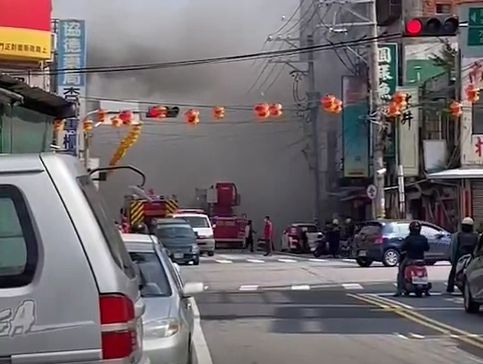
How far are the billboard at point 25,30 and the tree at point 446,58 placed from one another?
1745cm

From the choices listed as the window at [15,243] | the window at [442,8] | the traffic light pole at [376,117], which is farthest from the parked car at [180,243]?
the window at [15,243]

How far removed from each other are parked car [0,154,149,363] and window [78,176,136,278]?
0.45 feet

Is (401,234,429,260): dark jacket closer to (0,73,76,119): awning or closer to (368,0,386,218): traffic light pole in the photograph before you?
(0,73,76,119): awning

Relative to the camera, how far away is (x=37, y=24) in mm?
49719

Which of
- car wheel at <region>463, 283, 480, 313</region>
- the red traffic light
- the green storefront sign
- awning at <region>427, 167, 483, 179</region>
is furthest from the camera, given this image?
awning at <region>427, 167, 483, 179</region>

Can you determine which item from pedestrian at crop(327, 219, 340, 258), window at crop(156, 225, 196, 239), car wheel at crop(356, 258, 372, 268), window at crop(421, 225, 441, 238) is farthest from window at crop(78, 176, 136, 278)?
pedestrian at crop(327, 219, 340, 258)

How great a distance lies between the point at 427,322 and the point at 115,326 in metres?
14.0

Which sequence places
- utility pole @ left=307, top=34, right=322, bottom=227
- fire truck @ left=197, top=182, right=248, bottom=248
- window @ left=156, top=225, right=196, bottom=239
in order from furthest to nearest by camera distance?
utility pole @ left=307, top=34, right=322, bottom=227, fire truck @ left=197, top=182, right=248, bottom=248, window @ left=156, top=225, right=196, bottom=239

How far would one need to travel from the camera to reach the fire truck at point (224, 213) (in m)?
57.8

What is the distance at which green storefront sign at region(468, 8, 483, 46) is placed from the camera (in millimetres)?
23562

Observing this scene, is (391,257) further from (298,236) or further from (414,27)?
(298,236)

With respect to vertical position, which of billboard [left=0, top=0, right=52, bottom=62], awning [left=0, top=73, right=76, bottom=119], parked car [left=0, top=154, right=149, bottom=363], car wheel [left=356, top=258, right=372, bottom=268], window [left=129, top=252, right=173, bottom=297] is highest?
billboard [left=0, top=0, right=52, bottom=62]

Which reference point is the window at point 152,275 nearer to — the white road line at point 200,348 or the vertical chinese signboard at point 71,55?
the white road line at point 200,348

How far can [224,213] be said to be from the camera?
63.1 meters
